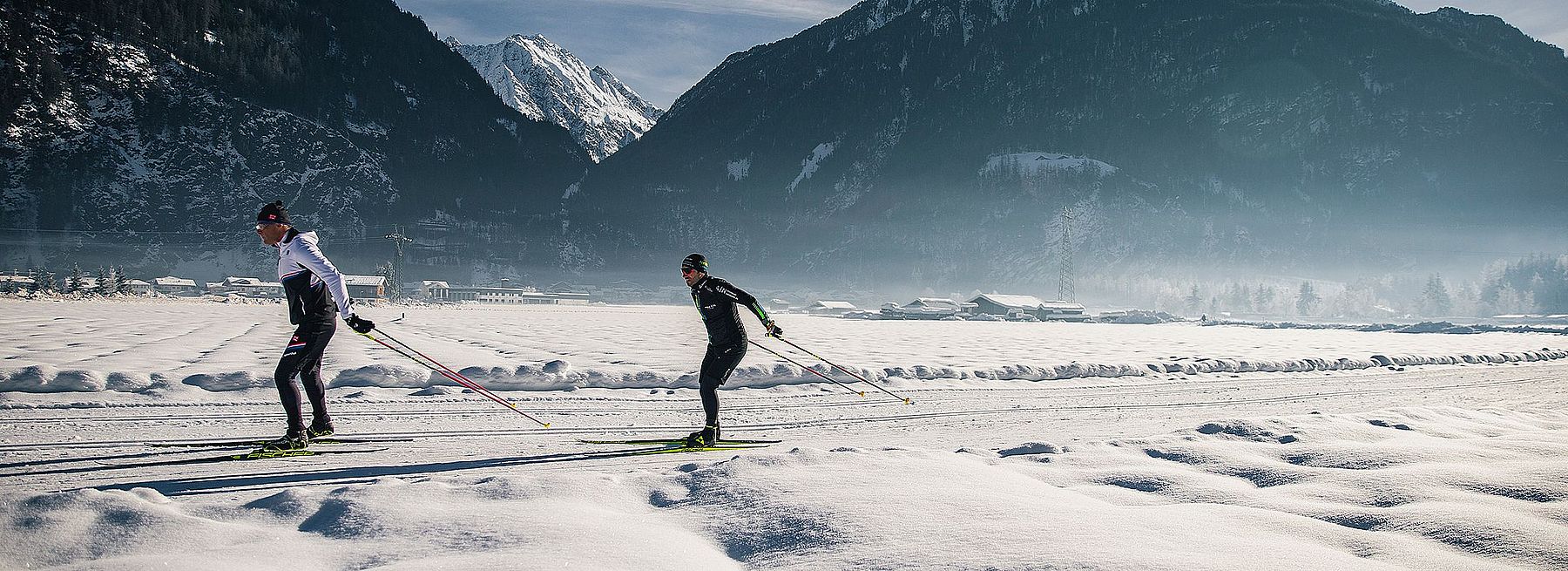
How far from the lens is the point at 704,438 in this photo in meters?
8.47

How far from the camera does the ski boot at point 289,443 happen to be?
7.36 meters

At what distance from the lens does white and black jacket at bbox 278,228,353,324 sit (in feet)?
24.7

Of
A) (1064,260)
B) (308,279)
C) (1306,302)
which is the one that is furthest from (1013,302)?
(308,279)

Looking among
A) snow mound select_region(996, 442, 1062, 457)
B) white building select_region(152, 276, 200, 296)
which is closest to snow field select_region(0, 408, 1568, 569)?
snow mound select_region(996, 442, 1062, 457)

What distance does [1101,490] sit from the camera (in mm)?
5445

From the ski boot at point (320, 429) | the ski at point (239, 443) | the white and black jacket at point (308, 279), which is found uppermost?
the white and black jacket at point (308, 279)

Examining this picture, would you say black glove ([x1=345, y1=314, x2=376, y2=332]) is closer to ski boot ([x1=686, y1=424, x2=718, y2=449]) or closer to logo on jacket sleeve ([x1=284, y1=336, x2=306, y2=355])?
logo on jacket sleeve ([x1=284, y1=336, x2=306, y2=355])

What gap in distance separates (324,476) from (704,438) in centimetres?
358

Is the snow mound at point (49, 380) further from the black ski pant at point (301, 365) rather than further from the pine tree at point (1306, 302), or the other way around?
Answer: the pine tree at point (1306, 302)

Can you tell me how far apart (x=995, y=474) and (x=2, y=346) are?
22.9 m

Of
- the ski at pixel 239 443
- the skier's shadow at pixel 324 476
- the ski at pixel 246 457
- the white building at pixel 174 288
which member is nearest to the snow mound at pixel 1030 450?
the skier's shadow at pixel 324 476

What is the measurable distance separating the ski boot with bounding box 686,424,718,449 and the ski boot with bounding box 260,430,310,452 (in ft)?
12.2

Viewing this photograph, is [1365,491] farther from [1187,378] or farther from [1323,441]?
[1187,378]

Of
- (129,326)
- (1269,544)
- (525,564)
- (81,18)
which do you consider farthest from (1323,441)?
(81,18)
